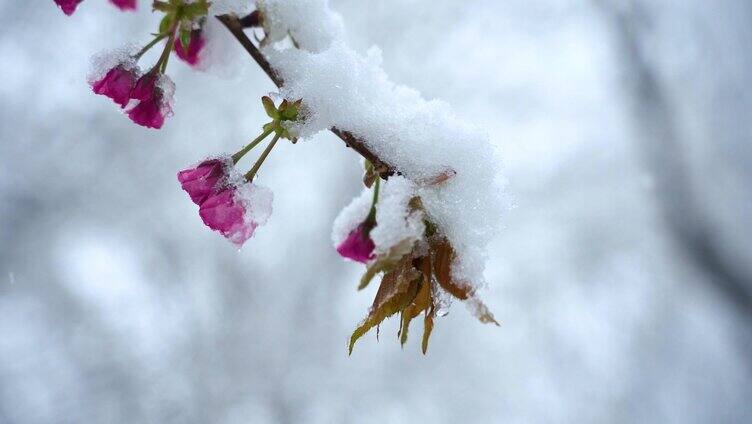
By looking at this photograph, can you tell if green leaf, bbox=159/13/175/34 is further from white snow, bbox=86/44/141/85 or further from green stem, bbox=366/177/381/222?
green stem, bbox=366/177/381/222

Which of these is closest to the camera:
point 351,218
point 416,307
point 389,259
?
point 389,259

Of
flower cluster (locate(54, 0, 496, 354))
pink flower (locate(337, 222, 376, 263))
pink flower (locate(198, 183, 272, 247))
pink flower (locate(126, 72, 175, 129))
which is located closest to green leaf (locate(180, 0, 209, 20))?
flower cluster (locate(54, 0, 496, 354))

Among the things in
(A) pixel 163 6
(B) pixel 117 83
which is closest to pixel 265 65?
(A) pixel 163 6

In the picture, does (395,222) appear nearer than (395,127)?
Yes

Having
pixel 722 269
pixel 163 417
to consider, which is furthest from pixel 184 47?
pixel 163 417

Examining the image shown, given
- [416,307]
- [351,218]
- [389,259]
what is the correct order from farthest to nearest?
[351,218], [416,307], [389,259]

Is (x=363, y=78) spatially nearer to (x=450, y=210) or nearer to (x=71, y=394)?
(x=450, y=210)

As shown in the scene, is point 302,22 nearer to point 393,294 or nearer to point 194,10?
point 194,10
